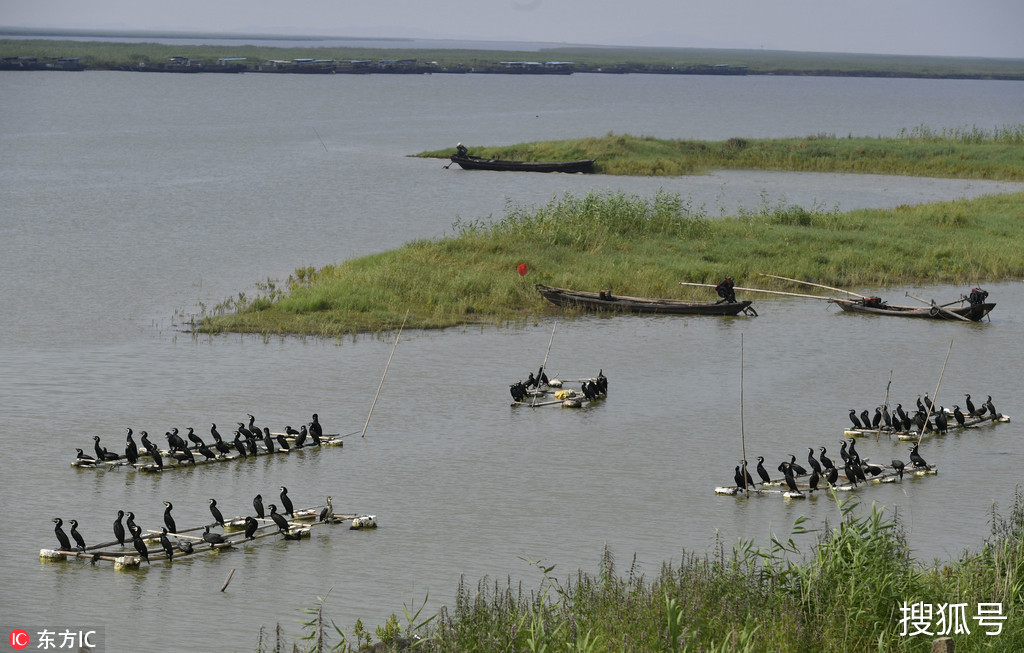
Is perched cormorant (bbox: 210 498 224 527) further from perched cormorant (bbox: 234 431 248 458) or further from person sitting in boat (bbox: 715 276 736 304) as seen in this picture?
person sitting in boat (bbox: 715 276 736 304)

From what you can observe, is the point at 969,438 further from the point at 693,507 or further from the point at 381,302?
the point at 381,302

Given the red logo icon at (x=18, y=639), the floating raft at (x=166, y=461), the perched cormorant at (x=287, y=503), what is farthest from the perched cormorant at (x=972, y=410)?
the red logo icon at (x=18, y=639)

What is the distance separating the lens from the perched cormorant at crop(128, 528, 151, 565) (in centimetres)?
1820

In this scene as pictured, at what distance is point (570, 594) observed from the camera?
15297mm

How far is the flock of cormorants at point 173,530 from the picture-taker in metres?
18.4

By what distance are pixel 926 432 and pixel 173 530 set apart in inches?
599

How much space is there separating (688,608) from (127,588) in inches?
330

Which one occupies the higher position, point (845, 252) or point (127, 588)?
point (845, 252)

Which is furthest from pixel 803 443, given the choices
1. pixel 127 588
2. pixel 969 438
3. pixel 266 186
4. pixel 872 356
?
pixel 266 186

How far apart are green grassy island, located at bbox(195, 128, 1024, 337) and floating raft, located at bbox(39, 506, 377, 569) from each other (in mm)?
13666

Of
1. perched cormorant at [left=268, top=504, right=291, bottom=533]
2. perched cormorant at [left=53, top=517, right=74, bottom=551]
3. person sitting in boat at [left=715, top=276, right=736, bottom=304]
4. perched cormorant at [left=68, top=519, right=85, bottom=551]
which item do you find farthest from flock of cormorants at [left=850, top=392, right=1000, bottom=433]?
perched cormorant at [left=53, top=517, right=74, bottom=551]

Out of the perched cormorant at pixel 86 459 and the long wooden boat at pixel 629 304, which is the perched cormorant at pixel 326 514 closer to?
the perched cormorant at pixel 86 459

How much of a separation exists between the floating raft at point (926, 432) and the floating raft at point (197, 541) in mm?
10767

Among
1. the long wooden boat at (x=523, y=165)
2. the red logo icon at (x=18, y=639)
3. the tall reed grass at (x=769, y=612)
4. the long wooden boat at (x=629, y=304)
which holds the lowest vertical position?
the red logo icon at (x=18, y=639)
